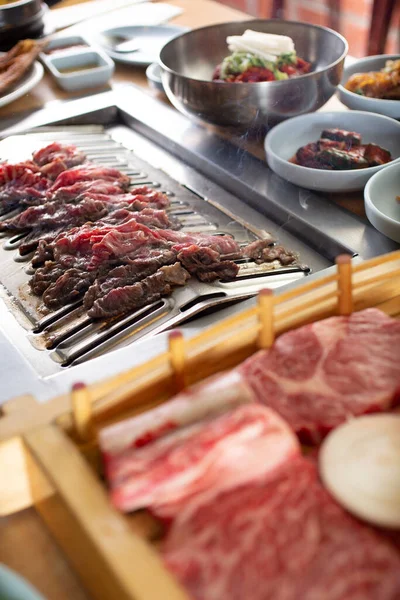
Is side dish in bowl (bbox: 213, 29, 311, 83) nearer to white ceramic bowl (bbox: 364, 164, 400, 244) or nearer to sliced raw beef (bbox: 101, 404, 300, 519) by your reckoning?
white ceramic bowl (bbox: 364, 164, 400, 244)

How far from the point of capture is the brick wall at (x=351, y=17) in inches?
236

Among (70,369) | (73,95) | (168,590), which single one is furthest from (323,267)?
(73,95)

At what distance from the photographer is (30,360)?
213 centimetres

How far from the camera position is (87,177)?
290 centimetres

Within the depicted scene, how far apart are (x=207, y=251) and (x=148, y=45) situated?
2.40 metres

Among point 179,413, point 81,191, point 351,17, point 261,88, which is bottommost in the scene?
point 351,17

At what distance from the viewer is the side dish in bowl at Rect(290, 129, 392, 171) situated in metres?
2.70

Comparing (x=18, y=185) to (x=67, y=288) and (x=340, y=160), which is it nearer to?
(x=67, y=288)

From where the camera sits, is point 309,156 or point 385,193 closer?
point 385,193

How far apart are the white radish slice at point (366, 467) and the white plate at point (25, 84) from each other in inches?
111

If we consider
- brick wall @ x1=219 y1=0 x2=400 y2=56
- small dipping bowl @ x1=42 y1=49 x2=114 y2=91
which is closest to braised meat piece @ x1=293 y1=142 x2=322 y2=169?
small dipping bowl @ x1=42 y1=49 x2=114 y2=91

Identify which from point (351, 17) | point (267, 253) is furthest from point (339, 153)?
point (351, 17)

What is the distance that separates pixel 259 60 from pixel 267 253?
43.2 inches

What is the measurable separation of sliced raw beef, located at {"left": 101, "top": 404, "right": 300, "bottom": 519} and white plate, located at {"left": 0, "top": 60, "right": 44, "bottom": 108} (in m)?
2.69
